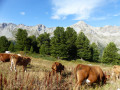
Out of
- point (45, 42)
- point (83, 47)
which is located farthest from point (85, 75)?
point (45, 42)

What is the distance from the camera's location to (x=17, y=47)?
45906 mm

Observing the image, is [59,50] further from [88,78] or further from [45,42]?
[88,78]

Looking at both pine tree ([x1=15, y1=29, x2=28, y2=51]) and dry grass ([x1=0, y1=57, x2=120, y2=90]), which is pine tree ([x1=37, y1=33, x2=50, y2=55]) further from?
dry grass ([x1=0, y1=57, x2=120, y2=90])

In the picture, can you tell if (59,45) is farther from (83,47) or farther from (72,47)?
(83,47)

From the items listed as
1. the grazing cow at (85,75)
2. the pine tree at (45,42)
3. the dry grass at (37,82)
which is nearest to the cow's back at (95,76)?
the grazing cow at (85,75)

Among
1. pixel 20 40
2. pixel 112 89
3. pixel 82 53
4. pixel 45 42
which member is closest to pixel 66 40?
pixel 82 53

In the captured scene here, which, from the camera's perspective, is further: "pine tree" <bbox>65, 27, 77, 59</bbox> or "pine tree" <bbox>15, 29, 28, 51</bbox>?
"pine tree" <bbox>15, 29, 28, 51</bbox>

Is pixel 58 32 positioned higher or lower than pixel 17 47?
higher

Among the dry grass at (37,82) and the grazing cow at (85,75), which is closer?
the dry grass at (37,82)

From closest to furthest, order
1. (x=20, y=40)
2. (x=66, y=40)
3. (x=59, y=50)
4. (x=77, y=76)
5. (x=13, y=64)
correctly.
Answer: (x=77, y=76), (x=13, y=64), (x=59, y=50), (x=66, y=40), (x=20, y=40)

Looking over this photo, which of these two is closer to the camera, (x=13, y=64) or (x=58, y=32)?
(x=13, y=64)

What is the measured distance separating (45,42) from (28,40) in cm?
872

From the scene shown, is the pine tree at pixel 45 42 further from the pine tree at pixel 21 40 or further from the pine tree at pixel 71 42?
the pine tree at pixel 71 42

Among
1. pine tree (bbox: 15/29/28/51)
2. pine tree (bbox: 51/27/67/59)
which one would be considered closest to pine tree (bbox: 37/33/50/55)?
pine tree (bbox: 15/29/28/51)
